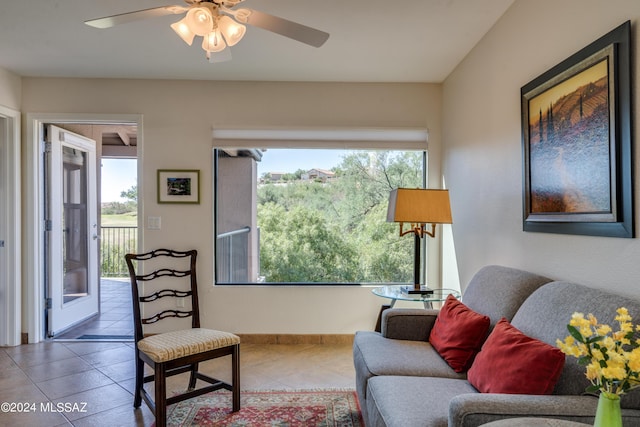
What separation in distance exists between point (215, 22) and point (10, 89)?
2.91 m

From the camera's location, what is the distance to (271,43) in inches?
112

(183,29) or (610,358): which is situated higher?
(183,29)

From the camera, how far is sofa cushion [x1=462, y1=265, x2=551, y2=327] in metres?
1.95

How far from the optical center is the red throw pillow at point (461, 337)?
1.97m

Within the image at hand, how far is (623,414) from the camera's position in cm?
119

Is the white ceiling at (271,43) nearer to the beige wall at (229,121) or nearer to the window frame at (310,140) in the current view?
the beige wall at (229,121)

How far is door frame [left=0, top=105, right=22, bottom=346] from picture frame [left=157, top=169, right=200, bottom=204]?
1260 mm

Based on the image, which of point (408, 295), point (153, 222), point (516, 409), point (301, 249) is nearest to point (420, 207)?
point (408, 295)

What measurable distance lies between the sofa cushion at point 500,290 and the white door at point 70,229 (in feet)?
12.3

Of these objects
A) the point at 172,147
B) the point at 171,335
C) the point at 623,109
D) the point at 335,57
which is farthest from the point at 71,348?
the point at 623,109

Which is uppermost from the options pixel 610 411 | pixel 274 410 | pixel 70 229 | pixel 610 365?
pixel 70 229

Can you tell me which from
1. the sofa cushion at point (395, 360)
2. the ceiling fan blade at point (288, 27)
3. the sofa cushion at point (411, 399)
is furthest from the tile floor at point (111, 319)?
the ceiling fan blade at point (288, 27)

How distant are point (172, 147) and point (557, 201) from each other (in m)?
3.13

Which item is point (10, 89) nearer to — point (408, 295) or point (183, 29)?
point (183, 29)
